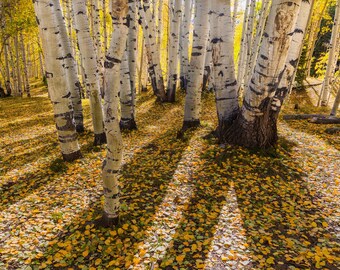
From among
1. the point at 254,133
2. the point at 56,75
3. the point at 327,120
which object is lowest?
the point at 327,120

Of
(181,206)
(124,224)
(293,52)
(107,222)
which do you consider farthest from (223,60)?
(107,222)

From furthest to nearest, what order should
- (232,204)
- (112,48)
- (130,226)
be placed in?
1. (232,204)
2. (130,226)
3. (112,48)

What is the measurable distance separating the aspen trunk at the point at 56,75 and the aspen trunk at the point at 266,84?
389 cm

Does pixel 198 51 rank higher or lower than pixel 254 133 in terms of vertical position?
higher

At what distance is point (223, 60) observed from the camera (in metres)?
6.11

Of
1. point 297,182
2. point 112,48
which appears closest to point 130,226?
point 112,48

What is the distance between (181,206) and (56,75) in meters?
3.69

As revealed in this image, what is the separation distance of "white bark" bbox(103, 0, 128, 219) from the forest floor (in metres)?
0.64

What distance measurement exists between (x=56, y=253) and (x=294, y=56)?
6.19 m

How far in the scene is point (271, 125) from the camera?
235 inches

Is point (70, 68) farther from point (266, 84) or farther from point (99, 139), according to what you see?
point (266, 84)

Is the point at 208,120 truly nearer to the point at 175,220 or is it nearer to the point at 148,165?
the point at 148,165

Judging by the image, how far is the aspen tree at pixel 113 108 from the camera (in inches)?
→ 107

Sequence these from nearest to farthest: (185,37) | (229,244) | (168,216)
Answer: (229,244) → (168,216) → (185,37)
